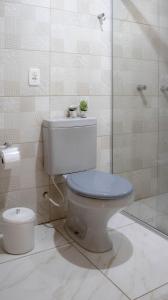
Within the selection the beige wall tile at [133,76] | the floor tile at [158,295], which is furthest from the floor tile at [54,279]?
the beige wall tile at [133,76]

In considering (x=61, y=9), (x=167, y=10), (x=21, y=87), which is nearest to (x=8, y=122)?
(x=21, y=87)

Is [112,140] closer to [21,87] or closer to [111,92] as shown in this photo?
[111,92]

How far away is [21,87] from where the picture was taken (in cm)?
189

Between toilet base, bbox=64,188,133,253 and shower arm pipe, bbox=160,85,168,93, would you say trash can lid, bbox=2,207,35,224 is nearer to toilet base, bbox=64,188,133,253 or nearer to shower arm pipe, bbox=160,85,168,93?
toilet base, bbox=64,188,133,253

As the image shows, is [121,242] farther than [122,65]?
No

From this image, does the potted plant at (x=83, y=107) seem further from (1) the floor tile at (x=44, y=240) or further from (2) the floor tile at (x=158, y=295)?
(2) the floor tile at (x=158, y=295)

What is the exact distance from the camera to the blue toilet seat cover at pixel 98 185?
5.07 feet

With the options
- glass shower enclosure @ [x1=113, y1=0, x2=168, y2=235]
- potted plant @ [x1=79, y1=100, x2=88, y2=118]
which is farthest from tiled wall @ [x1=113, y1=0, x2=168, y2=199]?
potted plant @ [x1=79, y1=100, x2=88, y2=118]

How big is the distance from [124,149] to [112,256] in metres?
0.90

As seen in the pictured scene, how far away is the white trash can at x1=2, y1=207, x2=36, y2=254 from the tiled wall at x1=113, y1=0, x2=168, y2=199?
3.04 ft

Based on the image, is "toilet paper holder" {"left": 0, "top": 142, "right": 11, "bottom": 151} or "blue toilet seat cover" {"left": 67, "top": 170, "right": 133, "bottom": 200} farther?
"toilet paper holder" {"left": 0, "top": 142, "right": 11, "bottom": 151}

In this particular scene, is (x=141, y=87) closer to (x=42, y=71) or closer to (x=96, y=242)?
(x=42, y=71)

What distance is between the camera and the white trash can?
170 cm

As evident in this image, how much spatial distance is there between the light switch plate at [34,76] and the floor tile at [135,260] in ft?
3.57
